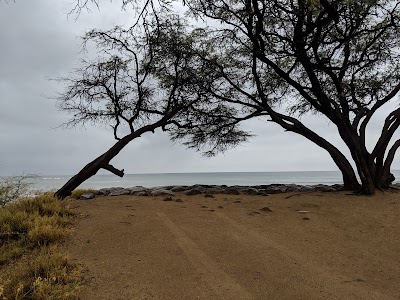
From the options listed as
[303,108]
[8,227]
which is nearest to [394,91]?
[303,108]

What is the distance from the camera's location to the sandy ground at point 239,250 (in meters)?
4.60

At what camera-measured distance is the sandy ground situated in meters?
4.60

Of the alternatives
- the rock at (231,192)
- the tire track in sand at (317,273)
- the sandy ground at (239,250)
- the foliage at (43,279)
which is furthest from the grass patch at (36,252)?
the rock at (231,192)

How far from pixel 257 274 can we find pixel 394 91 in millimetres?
9174

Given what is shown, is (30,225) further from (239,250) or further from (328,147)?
(328,147)

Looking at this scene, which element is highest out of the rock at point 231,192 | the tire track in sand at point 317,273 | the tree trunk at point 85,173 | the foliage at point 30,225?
the tree trunk at point 85,173

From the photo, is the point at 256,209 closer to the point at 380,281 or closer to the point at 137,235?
the point at 137,235

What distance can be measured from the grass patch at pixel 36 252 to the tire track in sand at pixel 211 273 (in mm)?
1614

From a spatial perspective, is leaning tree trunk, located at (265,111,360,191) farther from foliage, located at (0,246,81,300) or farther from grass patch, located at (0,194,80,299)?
foliage, located at (0,246,81,300)

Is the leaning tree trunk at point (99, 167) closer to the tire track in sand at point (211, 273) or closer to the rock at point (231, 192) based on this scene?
the rock at point (231, 192)

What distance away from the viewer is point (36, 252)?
18.3 ft

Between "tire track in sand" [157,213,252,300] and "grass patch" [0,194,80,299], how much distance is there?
1.61 m

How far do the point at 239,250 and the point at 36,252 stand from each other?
3.07 meters

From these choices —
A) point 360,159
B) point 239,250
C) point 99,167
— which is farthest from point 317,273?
point 99,167
